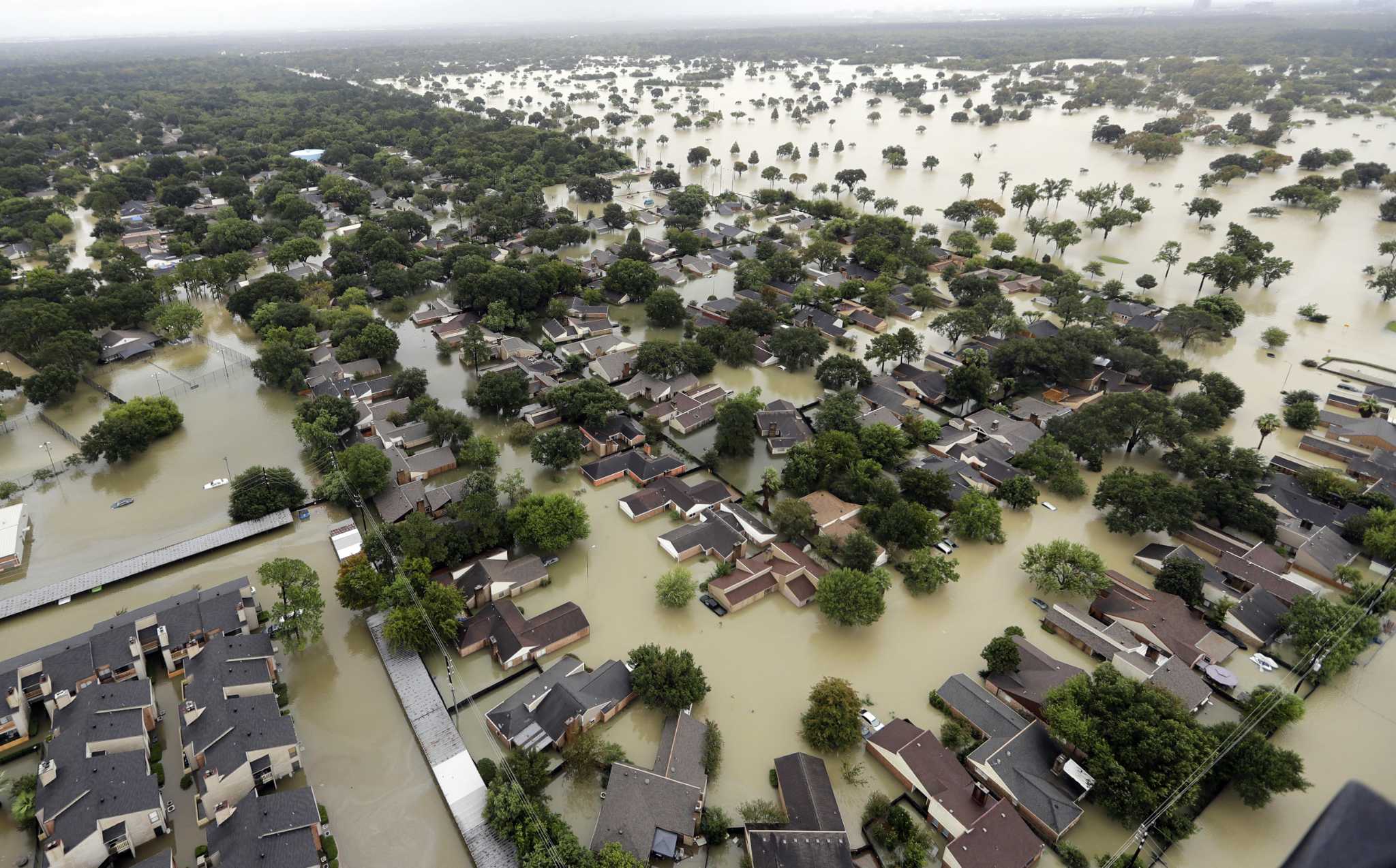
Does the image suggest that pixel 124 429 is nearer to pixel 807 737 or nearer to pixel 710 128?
pixel 807 737

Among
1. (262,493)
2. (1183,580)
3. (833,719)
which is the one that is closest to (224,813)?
(262,493)

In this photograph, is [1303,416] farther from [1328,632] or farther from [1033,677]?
[1033,677]

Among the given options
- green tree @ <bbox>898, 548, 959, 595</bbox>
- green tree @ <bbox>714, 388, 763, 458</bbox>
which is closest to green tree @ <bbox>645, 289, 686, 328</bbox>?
green tree @ <bbox>714, 388, 763, 458</bbox>

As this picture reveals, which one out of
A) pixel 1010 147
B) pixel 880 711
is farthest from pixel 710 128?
pixel 880 711

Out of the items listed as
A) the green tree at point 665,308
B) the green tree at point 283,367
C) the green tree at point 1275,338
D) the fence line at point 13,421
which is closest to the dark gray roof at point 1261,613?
the green tree at point 1275,338

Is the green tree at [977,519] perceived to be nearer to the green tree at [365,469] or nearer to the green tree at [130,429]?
the green tree at [365,469]
